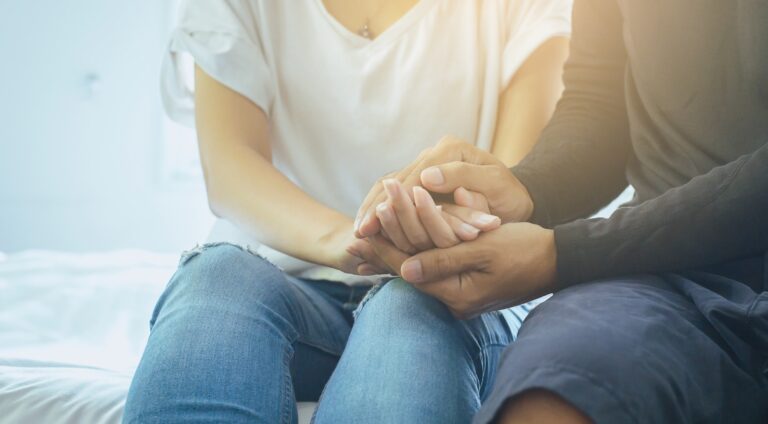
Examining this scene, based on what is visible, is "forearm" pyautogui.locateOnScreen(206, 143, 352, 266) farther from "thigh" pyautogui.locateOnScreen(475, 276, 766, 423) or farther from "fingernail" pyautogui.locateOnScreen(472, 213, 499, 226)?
"thigh" pyautogui.locateOnScreen(475, 276, 766, 423)

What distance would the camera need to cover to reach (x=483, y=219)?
31.9 inches

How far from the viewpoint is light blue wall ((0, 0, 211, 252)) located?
2.76m

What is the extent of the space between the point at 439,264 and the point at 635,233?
0.59ft

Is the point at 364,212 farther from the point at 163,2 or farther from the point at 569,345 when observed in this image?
the point at 163,2

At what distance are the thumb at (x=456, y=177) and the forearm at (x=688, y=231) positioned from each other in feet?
0.58

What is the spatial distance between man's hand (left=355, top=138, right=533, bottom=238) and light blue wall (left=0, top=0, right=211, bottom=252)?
2156 millimetres

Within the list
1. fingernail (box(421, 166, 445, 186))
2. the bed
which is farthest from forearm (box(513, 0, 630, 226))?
the bed

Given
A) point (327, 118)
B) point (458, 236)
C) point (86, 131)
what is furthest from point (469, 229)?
point (86, 131)

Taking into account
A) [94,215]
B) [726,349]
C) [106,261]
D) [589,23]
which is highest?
[589,23]

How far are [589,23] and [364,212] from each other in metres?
0.40

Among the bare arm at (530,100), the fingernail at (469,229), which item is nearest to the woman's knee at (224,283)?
the fingernail at (469,229)

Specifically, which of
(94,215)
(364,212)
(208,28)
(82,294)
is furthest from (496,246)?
(94,215)

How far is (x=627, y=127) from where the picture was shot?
103cm

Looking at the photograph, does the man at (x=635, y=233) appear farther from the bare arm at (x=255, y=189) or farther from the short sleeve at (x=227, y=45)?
the short sleeve at (x=227, y=45)
